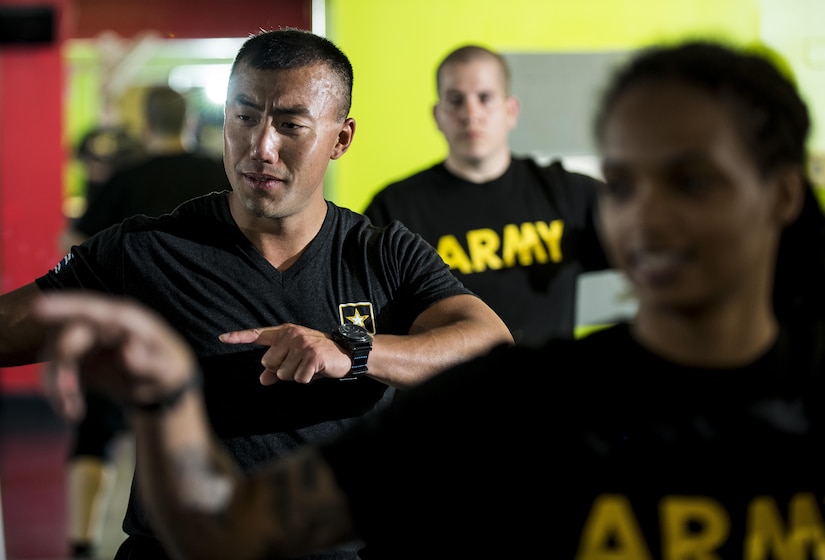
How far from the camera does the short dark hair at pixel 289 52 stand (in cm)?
218

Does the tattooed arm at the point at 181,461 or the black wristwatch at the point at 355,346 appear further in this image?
the black wristwatch at the point at 355,346

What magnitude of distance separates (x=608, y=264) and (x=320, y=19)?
5.34 feet

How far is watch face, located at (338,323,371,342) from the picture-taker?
190 cm

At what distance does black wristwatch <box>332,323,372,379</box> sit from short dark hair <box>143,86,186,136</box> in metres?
2.85

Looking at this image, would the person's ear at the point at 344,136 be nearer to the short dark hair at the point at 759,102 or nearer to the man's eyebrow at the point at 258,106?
the man's eyebrow at the point at 258,106

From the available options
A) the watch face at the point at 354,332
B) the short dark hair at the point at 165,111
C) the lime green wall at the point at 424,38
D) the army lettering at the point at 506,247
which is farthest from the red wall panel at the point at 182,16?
the watch face at the point at 354,332

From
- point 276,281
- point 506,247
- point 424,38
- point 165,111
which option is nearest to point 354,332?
point 276,281

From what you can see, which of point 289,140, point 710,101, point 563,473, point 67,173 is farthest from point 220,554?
point 67,173

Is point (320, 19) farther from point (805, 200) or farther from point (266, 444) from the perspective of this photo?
point (805, 200)

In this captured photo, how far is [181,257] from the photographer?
211 cm

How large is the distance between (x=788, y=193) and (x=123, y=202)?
3440 mm

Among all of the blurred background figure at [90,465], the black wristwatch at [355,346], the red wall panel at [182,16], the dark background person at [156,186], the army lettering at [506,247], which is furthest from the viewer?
the red wall panel at [182,16]


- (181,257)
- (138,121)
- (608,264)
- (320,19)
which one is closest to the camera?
(181,257)

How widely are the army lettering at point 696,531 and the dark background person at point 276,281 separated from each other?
79cm
